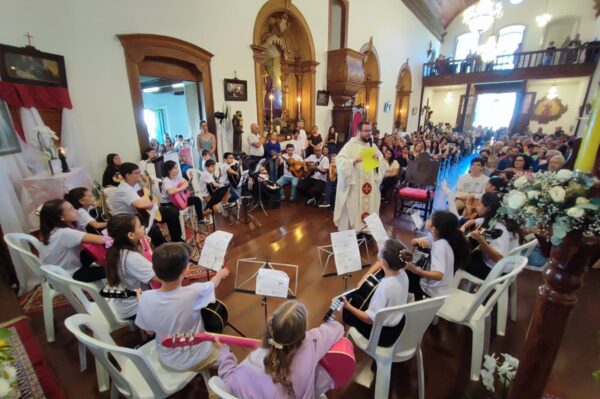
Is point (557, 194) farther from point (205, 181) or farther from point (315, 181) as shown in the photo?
point (315, 181)

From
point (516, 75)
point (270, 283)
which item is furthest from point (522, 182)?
point (516, 75)

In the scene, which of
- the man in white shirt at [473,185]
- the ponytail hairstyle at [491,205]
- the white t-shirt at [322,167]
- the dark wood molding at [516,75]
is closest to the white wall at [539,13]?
the dark wood molding at [516,75]

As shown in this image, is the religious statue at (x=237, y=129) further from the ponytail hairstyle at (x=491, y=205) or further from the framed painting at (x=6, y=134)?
the ponytail hairstyle at (x=491, y=205)

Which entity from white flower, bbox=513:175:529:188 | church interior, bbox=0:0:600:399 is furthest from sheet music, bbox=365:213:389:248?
white flower, bbox=513:175:529:188

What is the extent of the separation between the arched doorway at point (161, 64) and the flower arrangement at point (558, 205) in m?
4.81

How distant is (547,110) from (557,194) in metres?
17.7

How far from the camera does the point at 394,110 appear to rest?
13.0 meters

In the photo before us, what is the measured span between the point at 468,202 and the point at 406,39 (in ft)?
38.5

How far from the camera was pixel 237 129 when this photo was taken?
564 centimetres

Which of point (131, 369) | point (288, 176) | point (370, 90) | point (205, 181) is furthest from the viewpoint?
point (370, 90)

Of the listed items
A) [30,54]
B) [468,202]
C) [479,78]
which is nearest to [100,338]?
[30,54]

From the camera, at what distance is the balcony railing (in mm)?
10977

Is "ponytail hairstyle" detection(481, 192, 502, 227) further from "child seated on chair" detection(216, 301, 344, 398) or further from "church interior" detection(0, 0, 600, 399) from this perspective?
"child seated on chair" detection(216, 301, 344, 398)

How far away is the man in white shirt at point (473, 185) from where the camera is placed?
374 cm
